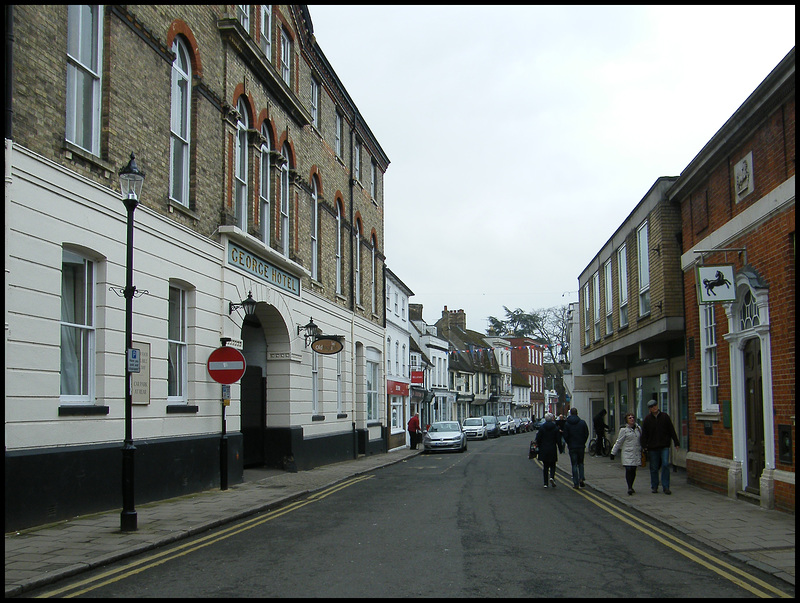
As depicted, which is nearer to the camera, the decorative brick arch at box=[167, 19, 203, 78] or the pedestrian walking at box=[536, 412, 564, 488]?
the decorative brick arch at box=[167, 19, 203, 78]

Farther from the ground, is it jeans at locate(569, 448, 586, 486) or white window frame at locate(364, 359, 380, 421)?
white window frame at locate(364, 359, 380, 421)

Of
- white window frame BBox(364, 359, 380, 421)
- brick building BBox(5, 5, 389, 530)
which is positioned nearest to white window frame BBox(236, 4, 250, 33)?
brick building BBox(5, 5, 389, 530)

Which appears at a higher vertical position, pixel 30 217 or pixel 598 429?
pixel 30 217

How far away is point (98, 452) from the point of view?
39.4 ft

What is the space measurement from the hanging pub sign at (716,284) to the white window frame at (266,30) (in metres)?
12.1

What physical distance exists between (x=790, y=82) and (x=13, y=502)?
39.3 feet

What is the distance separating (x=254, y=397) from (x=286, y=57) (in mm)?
9662

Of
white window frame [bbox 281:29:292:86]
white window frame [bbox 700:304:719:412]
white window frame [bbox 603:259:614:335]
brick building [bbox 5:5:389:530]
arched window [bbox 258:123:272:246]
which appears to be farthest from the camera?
white window frame [bbox 603:259:614:335]

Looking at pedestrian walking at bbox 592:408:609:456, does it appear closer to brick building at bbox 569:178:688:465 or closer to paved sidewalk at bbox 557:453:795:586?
brick building at bbox 569:178:688:465

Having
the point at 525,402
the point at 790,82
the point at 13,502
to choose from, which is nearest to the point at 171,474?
the point at 13,502

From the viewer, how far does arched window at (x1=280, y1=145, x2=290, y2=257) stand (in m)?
21.5

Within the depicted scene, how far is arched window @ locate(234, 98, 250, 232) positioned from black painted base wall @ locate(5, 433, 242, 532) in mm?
5387

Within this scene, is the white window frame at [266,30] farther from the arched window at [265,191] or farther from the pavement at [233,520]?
the pavement at [233,520]

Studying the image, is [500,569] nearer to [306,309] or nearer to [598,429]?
[306,309]
